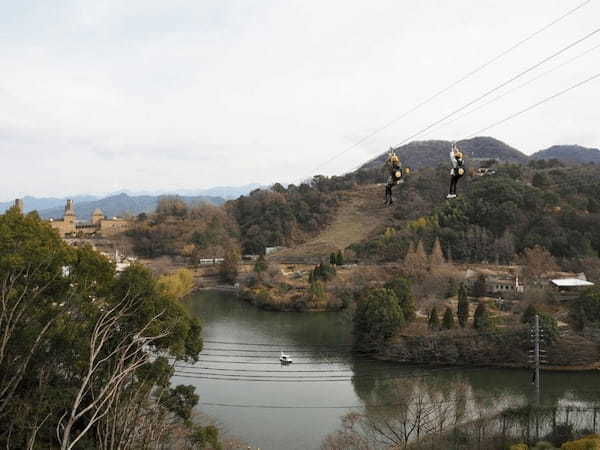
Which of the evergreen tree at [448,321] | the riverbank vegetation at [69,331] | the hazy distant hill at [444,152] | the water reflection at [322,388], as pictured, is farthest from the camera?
the hazy distant hill at [444,152]

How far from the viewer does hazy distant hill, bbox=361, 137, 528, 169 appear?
7686 cm

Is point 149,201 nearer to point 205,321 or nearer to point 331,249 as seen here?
point 331,249

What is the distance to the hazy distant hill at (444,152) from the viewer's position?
7686 centimetres

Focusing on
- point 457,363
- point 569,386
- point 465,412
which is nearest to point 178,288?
point 457,363

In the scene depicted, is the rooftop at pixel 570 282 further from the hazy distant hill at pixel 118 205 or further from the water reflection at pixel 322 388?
the hazy distant hill at pixel 118 205

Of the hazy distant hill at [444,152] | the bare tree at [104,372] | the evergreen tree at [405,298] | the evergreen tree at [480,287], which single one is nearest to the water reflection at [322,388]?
the evergreen tree at [405,298]

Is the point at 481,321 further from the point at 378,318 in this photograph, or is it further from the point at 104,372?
the point at 104,372

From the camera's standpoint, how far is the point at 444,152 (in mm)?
83188

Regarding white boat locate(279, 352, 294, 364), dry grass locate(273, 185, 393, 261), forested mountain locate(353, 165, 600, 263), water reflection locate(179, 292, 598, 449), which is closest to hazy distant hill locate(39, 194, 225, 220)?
dry grass locate(273, 185, 393, 261)

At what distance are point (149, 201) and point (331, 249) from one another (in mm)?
130357

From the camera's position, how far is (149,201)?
156500mm

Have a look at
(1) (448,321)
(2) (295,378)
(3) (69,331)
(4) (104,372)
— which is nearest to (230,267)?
(2) (295,378)

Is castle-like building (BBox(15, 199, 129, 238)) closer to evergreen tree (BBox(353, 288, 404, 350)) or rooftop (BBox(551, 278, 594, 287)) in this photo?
evergreen tree (BBox(353, 288, 404, 350))

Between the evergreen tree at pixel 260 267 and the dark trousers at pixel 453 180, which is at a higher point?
the dark trousers at pixel 453 180
